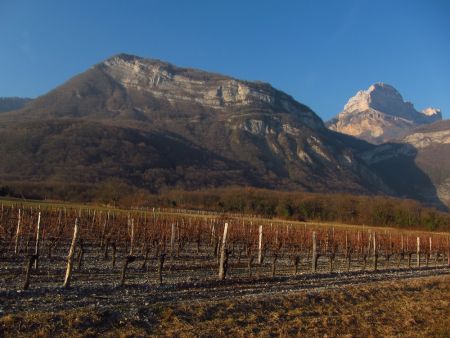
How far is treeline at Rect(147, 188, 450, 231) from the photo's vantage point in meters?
76.8

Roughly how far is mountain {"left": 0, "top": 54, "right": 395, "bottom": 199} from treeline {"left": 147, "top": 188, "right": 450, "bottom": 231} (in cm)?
1671

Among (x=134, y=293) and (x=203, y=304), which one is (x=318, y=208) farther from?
(x=203, y=304)

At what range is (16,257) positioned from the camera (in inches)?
885

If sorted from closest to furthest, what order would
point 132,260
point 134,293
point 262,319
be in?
point 262,319
point 134,293
point 132,260

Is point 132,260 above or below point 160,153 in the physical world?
below

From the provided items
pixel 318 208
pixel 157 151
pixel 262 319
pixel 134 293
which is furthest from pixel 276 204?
pixel 262 319

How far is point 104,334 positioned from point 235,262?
56.5 ft

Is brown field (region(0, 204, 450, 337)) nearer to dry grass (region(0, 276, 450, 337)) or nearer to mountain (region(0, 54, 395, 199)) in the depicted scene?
dry grass (region(0, 276, 450, 337))

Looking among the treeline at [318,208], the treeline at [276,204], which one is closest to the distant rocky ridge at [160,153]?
the treeline at [276,204]

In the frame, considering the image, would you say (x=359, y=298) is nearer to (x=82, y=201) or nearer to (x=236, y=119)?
(x=82, y=201)

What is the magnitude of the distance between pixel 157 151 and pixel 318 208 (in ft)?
207

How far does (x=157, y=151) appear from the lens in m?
135

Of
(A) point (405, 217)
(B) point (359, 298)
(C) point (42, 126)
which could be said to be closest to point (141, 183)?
(C) point (42, 126)

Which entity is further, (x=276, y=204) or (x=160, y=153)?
Answer: (x=160, y=153)
